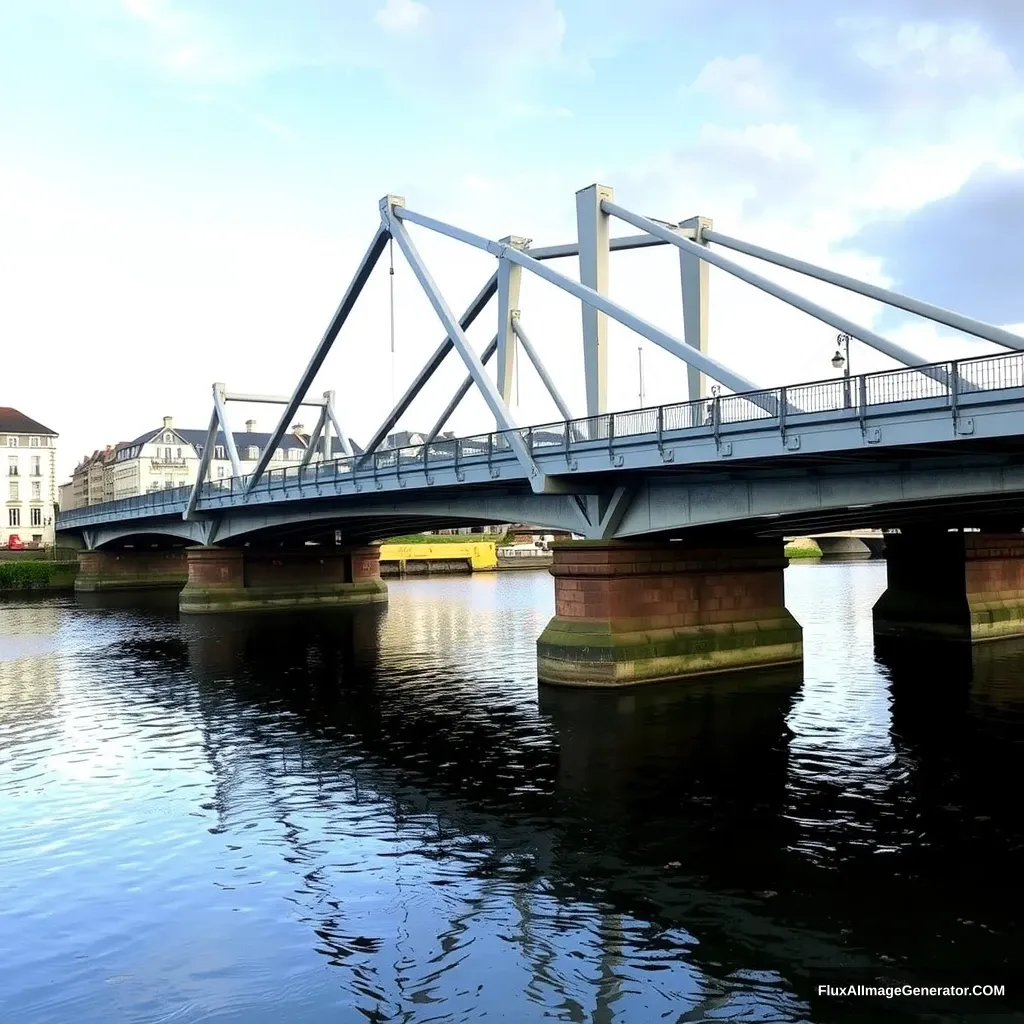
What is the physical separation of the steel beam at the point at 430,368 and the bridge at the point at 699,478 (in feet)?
0.33

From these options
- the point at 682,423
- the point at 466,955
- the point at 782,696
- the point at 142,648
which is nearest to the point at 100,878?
the point at 466,955

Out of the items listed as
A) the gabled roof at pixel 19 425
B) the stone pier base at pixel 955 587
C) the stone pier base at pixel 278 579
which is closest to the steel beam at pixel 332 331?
the stone pier base at pixel 278 579

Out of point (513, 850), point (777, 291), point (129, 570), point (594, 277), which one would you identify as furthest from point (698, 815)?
point (129, 570)

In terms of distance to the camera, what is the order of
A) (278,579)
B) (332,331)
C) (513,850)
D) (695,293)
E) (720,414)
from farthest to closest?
(278,579) < (332,331) < (695,293) < (720,414) < (513,850)

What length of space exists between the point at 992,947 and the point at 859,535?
120 metres

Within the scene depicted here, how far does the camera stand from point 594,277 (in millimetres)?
34062

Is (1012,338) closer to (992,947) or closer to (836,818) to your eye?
(836,818)

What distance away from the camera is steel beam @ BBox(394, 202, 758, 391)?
2567cm

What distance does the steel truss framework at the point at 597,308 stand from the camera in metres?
25.2

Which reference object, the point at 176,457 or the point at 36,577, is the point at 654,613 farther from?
the point at 176,457

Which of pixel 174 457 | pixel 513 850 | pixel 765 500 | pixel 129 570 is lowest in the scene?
pixel 513 850

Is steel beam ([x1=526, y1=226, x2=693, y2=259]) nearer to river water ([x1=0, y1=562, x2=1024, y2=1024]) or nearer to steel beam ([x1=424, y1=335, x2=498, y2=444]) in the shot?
steel beam ([x1=424, y1=335, x2=498, y2=444])

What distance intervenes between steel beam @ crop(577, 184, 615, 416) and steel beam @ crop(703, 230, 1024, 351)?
448cm

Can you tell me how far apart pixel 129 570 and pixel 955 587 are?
252 ft
